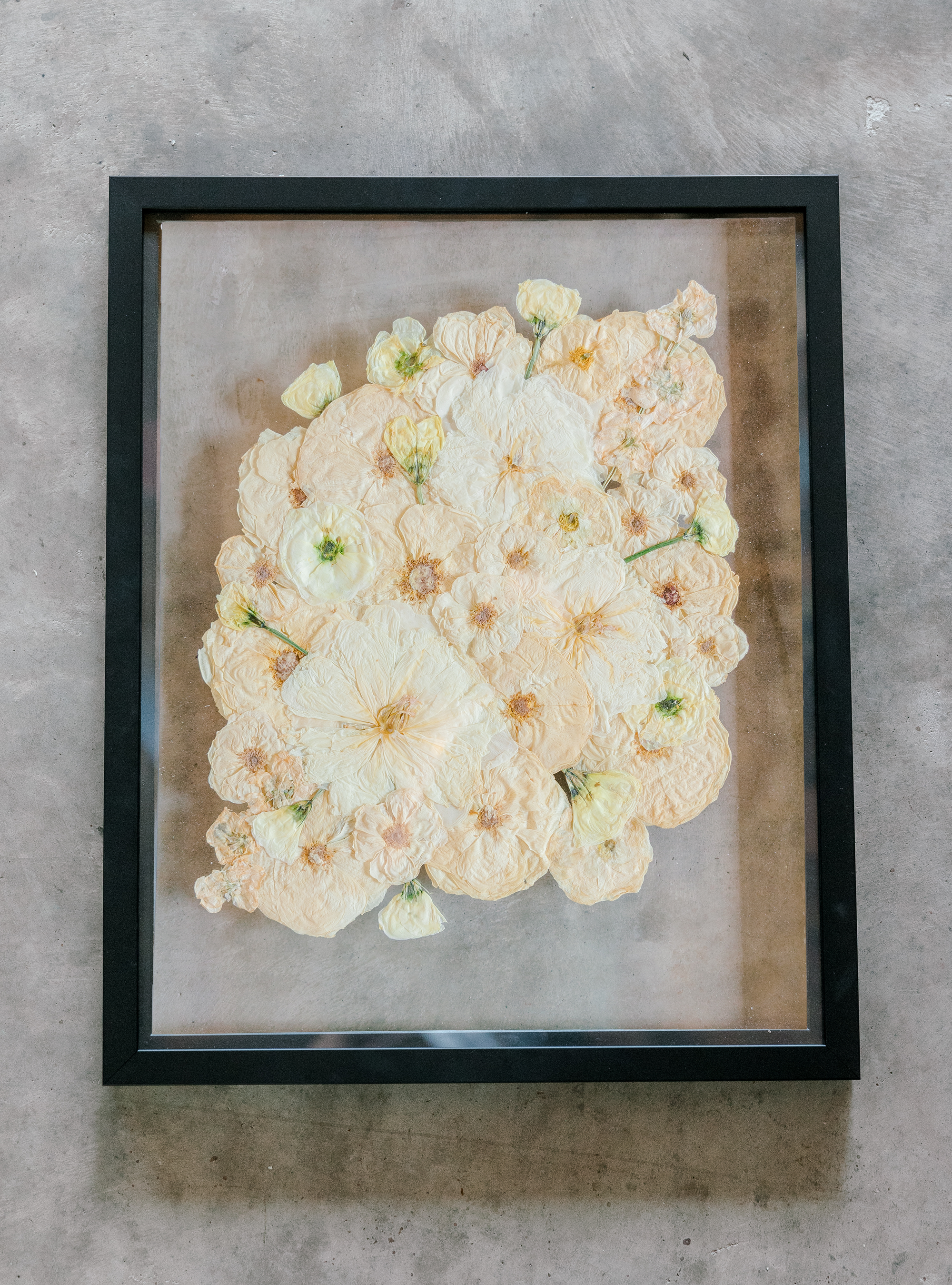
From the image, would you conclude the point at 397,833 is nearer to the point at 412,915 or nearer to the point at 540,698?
the point at 412,915

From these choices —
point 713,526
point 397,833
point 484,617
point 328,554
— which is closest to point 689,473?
point 713,526

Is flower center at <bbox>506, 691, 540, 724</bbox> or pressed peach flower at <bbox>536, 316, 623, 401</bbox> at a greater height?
pressed peach flower at <bbox>536, 316, 623, 401</bbox>

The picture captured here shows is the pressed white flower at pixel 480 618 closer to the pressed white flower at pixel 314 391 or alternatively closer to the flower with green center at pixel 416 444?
the flower with green center at pixel 416 444

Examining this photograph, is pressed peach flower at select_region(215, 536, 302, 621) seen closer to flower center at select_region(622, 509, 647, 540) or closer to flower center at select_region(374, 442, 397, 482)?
flower center at select_region(374, 442, 397, 482)

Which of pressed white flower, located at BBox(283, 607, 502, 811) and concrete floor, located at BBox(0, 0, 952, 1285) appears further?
concrete floor, located at BBox(0, 0, 952, 1285)

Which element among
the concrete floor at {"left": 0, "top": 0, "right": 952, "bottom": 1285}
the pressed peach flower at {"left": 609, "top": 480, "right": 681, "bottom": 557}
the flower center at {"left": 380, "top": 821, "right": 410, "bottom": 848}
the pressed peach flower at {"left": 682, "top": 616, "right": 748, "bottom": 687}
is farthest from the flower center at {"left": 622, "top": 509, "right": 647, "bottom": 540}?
the flower center at {"left": 380, "top": 821, "right": 410, "bottom": 848}

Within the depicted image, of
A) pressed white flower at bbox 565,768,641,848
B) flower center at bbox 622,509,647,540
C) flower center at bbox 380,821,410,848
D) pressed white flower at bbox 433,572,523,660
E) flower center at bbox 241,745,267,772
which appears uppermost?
flower center at bbox 622,509,647,540

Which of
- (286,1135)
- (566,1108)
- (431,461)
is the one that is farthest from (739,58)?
(286,1135)
